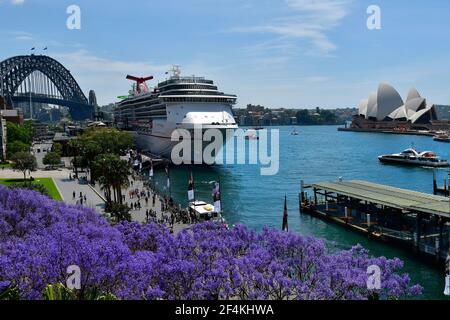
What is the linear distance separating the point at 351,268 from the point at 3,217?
16.3 meters

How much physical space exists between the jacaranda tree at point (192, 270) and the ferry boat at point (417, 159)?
66.0 meters

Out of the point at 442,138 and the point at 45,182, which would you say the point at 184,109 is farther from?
the point at 442,138

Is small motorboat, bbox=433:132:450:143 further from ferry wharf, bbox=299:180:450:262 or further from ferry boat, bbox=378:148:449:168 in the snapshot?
ferry wharf, bbox=299:180:450:262

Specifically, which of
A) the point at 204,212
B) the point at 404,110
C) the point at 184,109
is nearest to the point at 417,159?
the point at 184,109

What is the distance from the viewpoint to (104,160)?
1535 inches

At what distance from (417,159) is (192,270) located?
72.7 metres

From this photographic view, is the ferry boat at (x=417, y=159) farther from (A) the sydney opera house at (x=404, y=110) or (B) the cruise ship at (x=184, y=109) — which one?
(A) the sydney opera house at (x=404, y=110)

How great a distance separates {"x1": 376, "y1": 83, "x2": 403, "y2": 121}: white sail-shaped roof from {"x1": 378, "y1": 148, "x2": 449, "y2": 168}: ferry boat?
96.4 metres

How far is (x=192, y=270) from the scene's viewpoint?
47.9 ft

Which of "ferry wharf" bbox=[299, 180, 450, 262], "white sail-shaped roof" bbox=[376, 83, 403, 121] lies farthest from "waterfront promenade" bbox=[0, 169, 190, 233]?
"white sail-shaped roof" bbox=[376, 83, 403, 121]

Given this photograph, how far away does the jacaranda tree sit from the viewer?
13.7 metres

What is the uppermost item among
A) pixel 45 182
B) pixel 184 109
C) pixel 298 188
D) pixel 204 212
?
pixel 184 109
